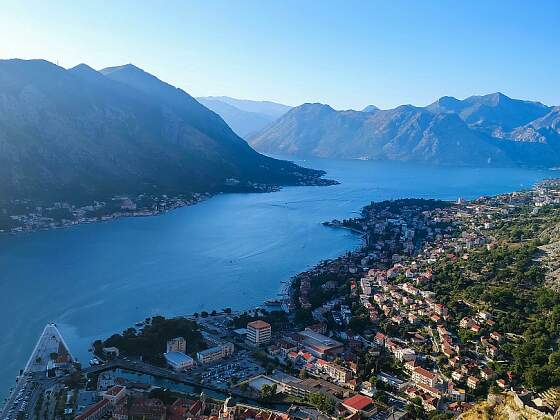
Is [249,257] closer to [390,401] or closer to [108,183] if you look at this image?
[390,401]

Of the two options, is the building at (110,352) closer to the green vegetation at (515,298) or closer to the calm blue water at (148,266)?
the calm blue water at (148,266)

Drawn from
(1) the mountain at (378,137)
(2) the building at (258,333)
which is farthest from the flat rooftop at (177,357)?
(1) the mountain at (378,137)

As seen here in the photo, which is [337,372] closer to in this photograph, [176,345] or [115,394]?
[176,345]

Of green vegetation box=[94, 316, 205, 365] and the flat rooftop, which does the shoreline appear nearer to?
green vegetation box=[94, 316, 205, 365]

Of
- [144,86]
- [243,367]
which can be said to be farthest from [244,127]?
[243,367]

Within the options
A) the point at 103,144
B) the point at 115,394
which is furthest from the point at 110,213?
the point at 115,394
